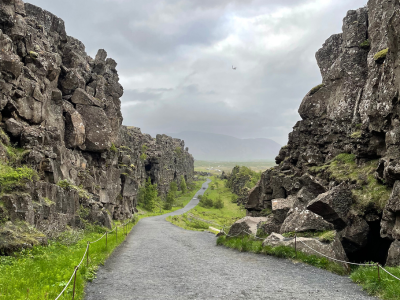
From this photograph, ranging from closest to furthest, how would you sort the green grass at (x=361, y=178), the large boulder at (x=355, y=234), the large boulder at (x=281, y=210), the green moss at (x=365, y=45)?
1. the green grass at (x=361, y=178)
2. the large boulder at (x=355, y=234)
3. the large boulder at (x=281, y=210)
4. the green moss at (x=365, y=45)

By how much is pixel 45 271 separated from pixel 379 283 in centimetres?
1504

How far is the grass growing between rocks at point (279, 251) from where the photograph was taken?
1531 cm

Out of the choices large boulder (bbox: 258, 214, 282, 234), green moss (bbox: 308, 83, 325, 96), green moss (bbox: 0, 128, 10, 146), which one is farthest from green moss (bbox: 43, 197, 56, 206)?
green moss (bbox: 308, 83, 325, 96)

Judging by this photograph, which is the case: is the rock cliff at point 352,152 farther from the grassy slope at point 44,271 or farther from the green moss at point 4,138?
the green moss at point 4,138

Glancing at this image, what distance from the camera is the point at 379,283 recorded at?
11656 millimetres

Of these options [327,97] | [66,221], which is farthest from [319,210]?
[66,221]

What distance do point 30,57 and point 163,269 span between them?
85.0 feet

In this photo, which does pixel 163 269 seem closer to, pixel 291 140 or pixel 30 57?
pixel 291 140

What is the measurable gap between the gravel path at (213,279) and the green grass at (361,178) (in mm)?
6258

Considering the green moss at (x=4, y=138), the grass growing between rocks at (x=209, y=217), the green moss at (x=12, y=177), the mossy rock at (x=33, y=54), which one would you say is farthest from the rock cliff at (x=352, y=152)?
the mossy rock at (x=33, y=54)

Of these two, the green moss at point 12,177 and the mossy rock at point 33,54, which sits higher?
the mossy rock at point 33,54

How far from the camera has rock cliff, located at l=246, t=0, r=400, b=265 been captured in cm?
1734

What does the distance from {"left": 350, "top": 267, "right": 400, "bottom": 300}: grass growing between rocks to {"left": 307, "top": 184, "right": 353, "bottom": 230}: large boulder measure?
557cm

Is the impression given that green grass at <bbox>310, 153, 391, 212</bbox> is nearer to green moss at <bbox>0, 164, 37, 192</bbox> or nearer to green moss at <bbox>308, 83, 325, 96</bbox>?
green moss at <bbox>308, 83, 325, 96</bbox>
